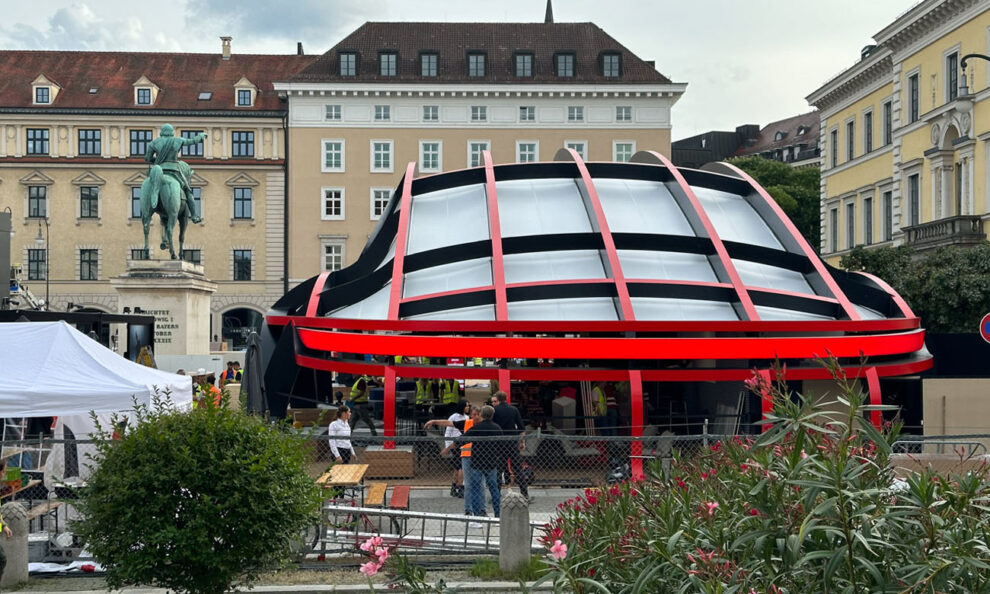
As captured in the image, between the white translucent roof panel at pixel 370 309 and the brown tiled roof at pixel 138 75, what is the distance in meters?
49.3

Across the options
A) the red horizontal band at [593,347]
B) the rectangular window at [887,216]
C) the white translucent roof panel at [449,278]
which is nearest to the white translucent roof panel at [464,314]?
the white translucent roof panel at [449,278]

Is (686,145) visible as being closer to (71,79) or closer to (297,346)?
(71,79)

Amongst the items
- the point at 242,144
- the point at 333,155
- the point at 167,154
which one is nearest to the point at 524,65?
the point at 333,155

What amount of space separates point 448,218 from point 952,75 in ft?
98.0

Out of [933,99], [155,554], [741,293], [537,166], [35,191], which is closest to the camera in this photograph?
[155,554]

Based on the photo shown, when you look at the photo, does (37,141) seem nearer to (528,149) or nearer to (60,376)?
(528,149)

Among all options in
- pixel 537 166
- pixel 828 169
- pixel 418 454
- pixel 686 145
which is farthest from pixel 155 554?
pixel 686 145

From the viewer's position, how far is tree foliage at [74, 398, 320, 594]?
8250 mm

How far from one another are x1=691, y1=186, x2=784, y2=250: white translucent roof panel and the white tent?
1399 cm

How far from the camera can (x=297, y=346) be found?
2266 cm

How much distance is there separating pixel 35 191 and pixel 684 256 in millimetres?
57720

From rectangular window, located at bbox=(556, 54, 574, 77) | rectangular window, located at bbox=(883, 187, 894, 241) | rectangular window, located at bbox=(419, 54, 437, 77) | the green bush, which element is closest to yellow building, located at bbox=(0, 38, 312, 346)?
rectangular window, located at bbox=(419, 54, 437, 77)

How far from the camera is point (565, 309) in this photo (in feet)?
68.7

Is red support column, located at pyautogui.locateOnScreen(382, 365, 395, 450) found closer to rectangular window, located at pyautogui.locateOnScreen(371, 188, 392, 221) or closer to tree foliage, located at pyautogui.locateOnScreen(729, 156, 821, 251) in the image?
rectangular window, located at pyautogui.locateOnScreen(371, 188, 392, 221)
